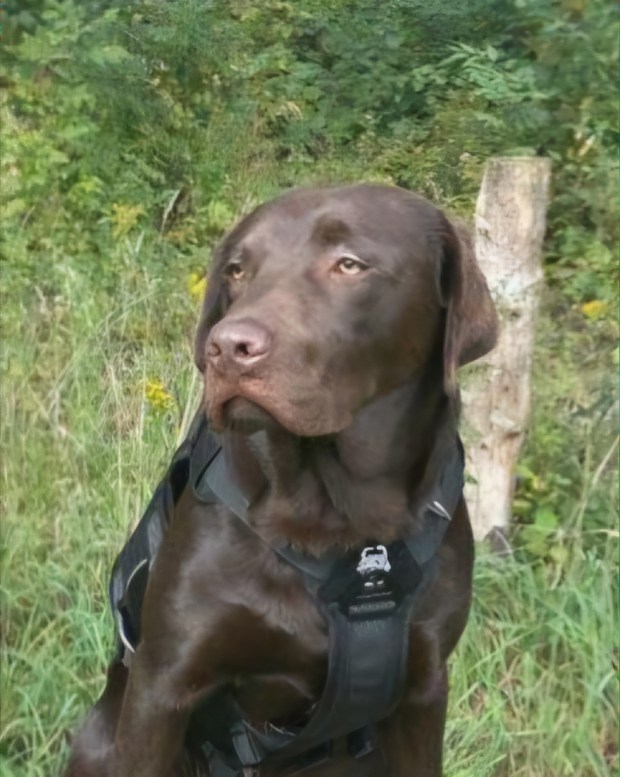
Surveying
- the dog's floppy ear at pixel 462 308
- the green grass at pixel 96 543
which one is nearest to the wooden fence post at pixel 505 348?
the green grass at pixel 96 543

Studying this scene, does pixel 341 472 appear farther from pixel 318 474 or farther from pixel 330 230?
pixel 330 230

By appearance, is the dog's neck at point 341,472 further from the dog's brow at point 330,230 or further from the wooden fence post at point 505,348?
the wooden fence post at point 505,348

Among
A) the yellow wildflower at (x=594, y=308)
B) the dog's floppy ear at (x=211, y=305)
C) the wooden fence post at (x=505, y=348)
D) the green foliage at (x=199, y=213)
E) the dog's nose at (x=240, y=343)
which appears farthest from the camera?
the yellow wildflower at (x=594, y=308)

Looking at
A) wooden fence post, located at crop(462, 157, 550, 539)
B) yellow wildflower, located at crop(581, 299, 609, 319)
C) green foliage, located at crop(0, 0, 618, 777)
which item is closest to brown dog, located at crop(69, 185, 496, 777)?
green foliage, located at crop(0, 0, 618, 777)

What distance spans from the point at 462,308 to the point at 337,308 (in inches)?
8.7

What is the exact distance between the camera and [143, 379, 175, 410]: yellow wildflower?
264 cm

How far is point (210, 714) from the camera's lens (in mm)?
2088

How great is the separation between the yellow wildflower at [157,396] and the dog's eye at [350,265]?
0.92 m

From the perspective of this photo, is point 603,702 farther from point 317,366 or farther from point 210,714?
point 317,366

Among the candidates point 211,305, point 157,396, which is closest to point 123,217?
point 157,396

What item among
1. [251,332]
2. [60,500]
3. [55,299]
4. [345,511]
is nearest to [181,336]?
[55,299]

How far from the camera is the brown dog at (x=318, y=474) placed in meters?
1.82

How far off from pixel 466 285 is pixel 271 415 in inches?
15.7

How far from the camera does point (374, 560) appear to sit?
1909 mm
